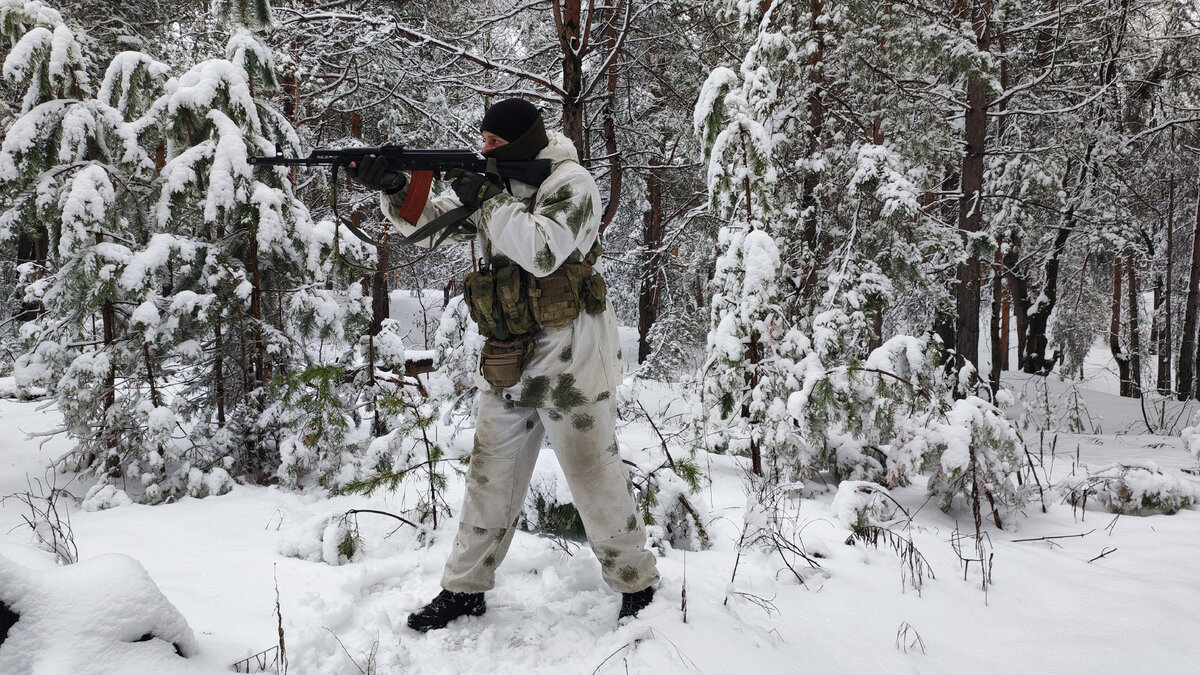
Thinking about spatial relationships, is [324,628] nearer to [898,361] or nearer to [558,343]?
[558,343]

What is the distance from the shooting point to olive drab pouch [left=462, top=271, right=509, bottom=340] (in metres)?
2.60

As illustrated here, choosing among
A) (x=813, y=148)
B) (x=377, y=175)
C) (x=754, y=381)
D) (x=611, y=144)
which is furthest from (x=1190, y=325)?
(x=377, y=175)

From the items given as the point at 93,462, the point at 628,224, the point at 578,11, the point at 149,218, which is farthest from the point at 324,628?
the point at 628,224

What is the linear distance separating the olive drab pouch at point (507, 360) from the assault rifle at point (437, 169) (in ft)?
1.83

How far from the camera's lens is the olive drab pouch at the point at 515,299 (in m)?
2.56

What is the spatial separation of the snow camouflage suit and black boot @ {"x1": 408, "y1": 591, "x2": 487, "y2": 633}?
0.16ft

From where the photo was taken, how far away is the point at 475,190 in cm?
258

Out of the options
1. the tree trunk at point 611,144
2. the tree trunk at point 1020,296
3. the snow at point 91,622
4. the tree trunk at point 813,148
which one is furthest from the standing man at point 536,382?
the tree trunk at point 1020,296

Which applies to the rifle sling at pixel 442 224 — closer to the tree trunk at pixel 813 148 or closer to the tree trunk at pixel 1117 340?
the tree trunk at pixel 813 148

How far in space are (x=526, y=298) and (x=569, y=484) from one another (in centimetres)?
78

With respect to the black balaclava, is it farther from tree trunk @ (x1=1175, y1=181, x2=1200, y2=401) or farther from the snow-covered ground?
tree trunk @ (x1=1175, y1=181, x2=1200, y2=401)

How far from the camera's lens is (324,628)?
2457mm

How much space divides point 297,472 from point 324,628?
7.99 ft

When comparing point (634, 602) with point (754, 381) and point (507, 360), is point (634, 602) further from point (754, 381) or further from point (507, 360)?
point (754, 381)
